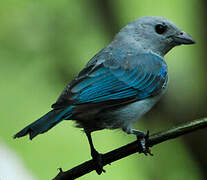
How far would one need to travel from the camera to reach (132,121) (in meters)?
4.07

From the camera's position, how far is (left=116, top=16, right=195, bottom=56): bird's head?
4.80m

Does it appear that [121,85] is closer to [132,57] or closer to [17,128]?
[132,57]

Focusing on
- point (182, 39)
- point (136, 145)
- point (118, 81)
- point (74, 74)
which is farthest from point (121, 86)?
point (74, 74)

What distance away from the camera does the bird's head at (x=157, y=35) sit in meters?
4.80

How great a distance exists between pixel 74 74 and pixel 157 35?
2080 mm

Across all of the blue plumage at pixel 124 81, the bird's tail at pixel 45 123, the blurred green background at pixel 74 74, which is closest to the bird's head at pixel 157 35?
the blue plumage at pixel 124 81

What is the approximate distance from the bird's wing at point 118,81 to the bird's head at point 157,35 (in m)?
0.18

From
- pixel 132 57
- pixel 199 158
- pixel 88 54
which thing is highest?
pixel 132 57

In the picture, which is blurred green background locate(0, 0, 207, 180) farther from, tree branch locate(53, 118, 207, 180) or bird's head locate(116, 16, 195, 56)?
tree branch locate(53, 118, 207, 180)

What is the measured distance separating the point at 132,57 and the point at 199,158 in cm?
182

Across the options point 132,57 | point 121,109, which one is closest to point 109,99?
point 121,109

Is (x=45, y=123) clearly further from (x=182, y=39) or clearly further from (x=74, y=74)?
(x=74, y=74)

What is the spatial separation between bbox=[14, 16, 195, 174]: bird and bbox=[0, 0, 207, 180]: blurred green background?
145 cm

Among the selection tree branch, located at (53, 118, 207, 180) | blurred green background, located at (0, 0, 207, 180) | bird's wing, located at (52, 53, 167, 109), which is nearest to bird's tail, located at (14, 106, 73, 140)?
bird's wing, located at (52, 53, 167, 109)
